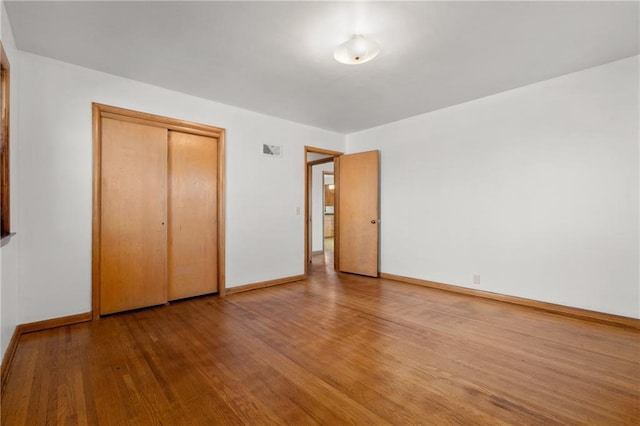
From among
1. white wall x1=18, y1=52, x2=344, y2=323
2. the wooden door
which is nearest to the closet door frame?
white wall x1=18, y1=52, x2=344, y2=323

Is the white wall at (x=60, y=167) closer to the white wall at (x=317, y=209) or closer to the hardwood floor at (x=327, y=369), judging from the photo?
the hardwood floor at (x=327, y=369)

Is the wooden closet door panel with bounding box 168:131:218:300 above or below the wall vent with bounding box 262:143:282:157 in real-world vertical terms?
below

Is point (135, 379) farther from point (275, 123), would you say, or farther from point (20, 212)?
point (275, 123)

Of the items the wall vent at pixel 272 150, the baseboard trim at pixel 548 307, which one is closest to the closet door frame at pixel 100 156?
the wall vent at pixel 272 150

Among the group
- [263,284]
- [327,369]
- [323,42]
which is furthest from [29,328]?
[323,42]

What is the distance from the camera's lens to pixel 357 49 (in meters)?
2.24

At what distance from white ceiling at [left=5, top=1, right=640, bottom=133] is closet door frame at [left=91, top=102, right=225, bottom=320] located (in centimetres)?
39

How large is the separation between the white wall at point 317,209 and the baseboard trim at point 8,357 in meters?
5.25

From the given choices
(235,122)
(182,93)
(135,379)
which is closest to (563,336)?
(135,379)

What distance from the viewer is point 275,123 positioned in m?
4.38

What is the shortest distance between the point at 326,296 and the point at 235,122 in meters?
2.67

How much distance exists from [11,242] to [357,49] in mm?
3169

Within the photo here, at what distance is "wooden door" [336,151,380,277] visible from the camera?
480cm

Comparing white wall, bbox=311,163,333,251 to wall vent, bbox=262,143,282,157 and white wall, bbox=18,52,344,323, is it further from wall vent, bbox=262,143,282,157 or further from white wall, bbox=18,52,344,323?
white wall, bbox=18,52,344,323
